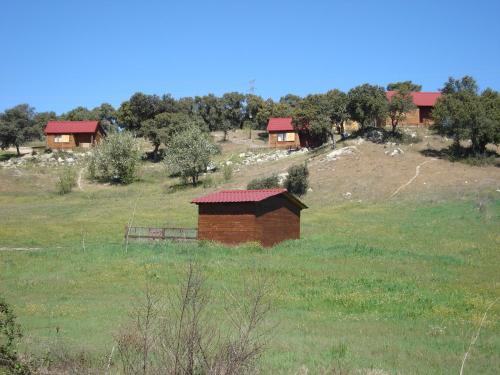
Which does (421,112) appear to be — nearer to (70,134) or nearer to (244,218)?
(244,218)

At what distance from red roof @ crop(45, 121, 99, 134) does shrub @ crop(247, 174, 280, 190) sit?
46520mm

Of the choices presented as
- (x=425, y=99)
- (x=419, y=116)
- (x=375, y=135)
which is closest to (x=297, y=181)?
(x=375, y=135)

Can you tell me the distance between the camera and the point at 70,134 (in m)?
92.2

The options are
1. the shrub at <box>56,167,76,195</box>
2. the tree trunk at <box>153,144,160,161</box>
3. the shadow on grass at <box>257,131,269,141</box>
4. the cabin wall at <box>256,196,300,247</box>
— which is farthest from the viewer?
the shadow on grass at <box>257,131,269,141</box>

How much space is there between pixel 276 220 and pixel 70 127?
67304 millimetres

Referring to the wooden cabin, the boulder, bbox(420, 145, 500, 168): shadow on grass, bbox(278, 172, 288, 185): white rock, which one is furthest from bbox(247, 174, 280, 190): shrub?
bbox(420, 145, 500, 168): shadow on grass

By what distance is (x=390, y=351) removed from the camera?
36.6ft

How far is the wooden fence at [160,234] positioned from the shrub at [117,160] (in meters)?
37.7

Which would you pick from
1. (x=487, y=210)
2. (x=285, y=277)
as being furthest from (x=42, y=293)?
(x=487, y=210)

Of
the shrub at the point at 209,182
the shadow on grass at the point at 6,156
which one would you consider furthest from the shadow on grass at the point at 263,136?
the shadow on grass at the point at 6,156

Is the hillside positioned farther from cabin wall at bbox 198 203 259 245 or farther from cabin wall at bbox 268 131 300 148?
cabin wall at bbox 268 131 300 148

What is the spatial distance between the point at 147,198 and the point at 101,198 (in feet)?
19.3

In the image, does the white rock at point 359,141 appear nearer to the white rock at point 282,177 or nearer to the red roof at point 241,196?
the white rock at point 282,177

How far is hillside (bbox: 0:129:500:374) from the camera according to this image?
11781 millimetres
